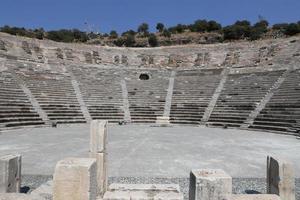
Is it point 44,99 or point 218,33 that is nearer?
point 44,99

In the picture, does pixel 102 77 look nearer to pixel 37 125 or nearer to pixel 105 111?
pixel 105 111

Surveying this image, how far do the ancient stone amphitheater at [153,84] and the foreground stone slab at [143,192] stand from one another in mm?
16041

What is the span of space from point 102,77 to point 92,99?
5.20 meters

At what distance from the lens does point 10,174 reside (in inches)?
280

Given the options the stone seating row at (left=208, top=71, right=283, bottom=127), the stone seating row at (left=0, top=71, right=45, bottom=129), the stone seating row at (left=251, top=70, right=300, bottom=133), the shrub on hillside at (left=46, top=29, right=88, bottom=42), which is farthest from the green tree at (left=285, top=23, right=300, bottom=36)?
the stone seating row at (left=0, top=71, right=45, bottom=129)

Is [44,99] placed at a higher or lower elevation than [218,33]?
lower

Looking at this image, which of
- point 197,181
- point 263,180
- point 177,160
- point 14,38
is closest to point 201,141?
point 177,160

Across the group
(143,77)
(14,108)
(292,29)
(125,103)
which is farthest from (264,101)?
(292,29)

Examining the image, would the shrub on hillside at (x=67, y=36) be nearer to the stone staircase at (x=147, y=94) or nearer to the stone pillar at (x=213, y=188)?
the stone staircase at (x=147, y=94)

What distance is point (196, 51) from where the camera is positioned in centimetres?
3912

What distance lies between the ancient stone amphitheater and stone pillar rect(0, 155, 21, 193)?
51.3ft

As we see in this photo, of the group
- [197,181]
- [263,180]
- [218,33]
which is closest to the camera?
[197,181]

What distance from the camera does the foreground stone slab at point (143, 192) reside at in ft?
20.2

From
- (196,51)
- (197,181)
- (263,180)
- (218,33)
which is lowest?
(263,180)
